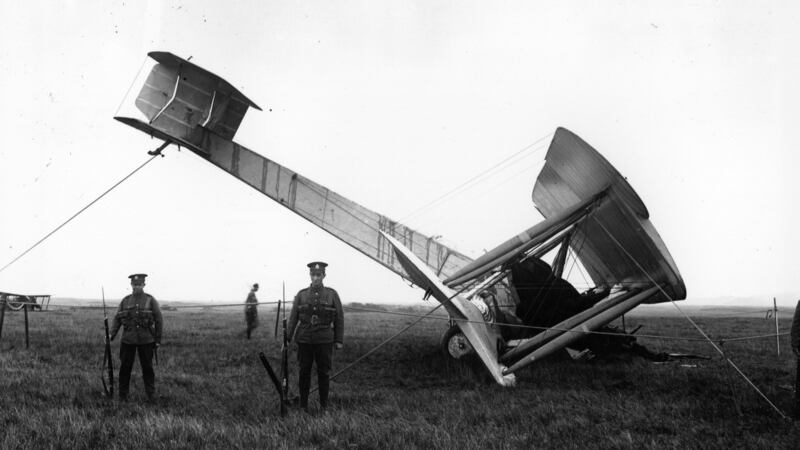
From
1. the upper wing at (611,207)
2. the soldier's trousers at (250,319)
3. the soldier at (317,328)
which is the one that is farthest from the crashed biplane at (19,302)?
the upper wing at (611,207)

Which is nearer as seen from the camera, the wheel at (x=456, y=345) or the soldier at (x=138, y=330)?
the soldier at (x=138, y=330)

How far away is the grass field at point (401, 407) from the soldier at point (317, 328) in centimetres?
52

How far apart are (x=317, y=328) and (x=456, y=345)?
3.86m

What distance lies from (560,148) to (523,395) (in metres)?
4.34

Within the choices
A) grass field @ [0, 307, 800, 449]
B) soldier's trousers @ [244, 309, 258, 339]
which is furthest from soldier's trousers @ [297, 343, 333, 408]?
soldier's trousers @ [244, 309, 258, 339]

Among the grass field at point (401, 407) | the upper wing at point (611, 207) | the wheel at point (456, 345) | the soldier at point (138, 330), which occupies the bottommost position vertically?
the grass field at point (401, 407)

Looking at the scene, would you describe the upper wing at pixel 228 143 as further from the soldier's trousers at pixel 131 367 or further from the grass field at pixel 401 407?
the soldier's trousers at pixel 131 367

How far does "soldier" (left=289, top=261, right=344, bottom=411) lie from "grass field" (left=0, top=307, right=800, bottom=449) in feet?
1.70

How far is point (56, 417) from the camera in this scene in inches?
207

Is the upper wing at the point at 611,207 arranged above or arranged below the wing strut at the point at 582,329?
above

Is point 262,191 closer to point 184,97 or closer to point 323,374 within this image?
point 184,97

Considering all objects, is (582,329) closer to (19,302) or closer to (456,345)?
(456,345)

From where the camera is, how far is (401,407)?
6.47m

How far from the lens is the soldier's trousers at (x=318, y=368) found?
21.2 feet
